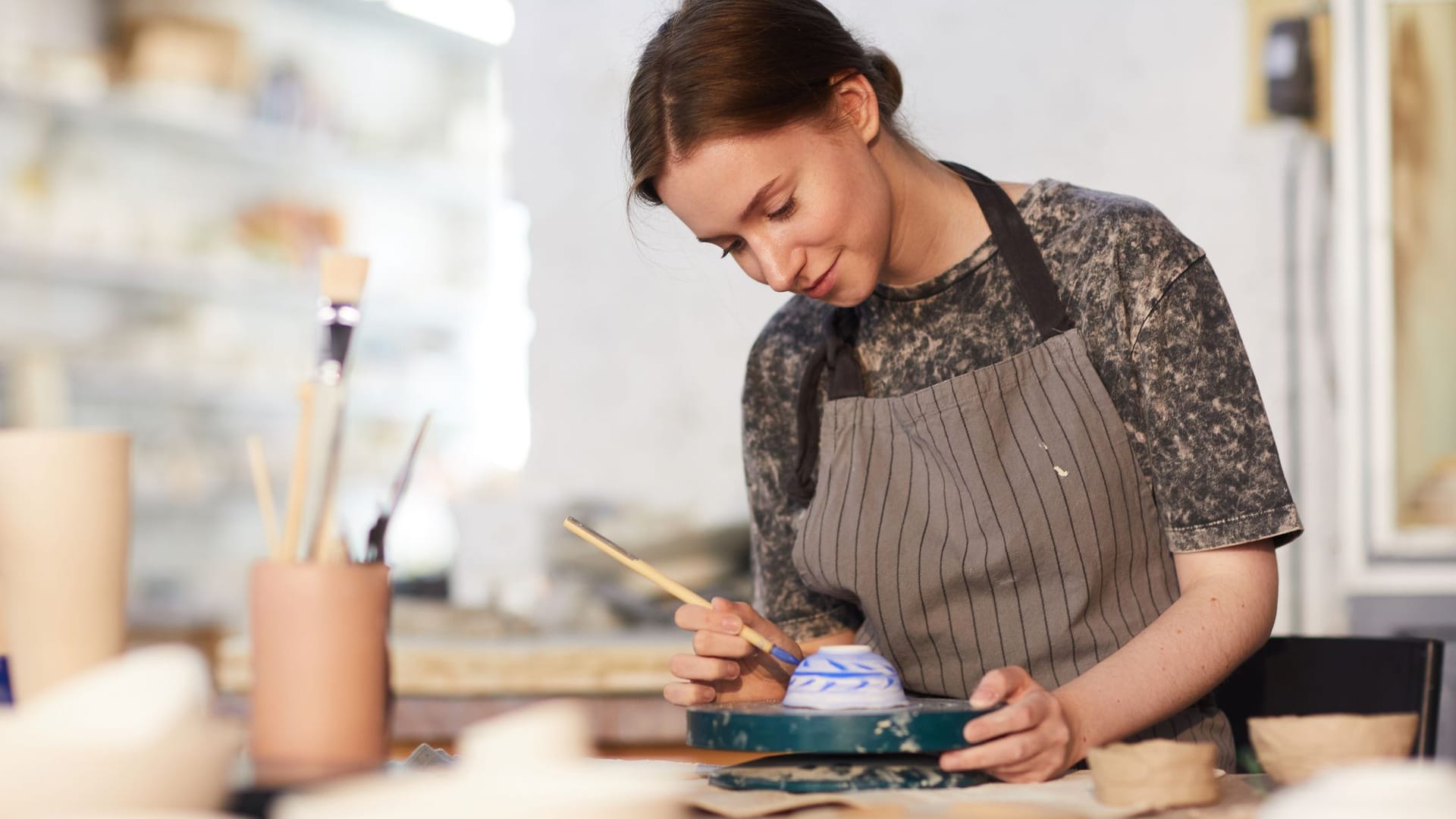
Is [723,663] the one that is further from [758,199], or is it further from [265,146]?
[265,146]

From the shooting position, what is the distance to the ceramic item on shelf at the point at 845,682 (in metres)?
1.07

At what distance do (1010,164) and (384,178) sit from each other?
2.56m

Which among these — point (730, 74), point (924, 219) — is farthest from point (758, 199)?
point (924, 219)

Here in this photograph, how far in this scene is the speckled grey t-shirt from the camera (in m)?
1.35

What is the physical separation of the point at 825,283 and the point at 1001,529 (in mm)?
338

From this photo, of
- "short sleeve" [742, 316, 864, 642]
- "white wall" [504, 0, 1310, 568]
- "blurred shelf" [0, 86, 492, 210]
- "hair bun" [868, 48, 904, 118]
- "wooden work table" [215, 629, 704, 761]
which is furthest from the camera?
"blurred shelf" [0, 86, 492, 210]

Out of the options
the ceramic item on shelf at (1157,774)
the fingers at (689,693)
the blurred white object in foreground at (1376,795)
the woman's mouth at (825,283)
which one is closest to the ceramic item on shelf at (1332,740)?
the ceramic item on shelf at (1157,774)

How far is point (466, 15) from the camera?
16.9 ft

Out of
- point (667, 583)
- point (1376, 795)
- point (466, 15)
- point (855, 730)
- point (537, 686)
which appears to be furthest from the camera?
point (466, 15)

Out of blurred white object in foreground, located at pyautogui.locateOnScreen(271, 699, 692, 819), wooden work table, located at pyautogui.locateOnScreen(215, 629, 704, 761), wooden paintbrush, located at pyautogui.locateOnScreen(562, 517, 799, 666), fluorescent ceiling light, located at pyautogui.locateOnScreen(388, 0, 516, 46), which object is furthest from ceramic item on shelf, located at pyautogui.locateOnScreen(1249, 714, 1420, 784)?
fluorescent ceiling light, located at pyautogui.locateOnScreen(388, 0, 516, 46)

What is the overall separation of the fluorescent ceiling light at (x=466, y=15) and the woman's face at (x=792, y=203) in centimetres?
378

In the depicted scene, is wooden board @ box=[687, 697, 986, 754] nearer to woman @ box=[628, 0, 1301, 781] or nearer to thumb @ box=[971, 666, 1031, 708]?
thumb @ box=[971, 666, 1031, 708]

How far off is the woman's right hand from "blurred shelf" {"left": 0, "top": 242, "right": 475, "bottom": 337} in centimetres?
335

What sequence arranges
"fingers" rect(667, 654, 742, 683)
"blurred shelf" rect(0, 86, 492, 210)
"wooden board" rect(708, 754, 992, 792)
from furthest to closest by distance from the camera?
1. "blurred shelf" rect(0, 86, 492, 210)
2. "fingers" rect(667, 654, 742, 683)
3. "wooden board" rect(708, 754, 992, 792)
